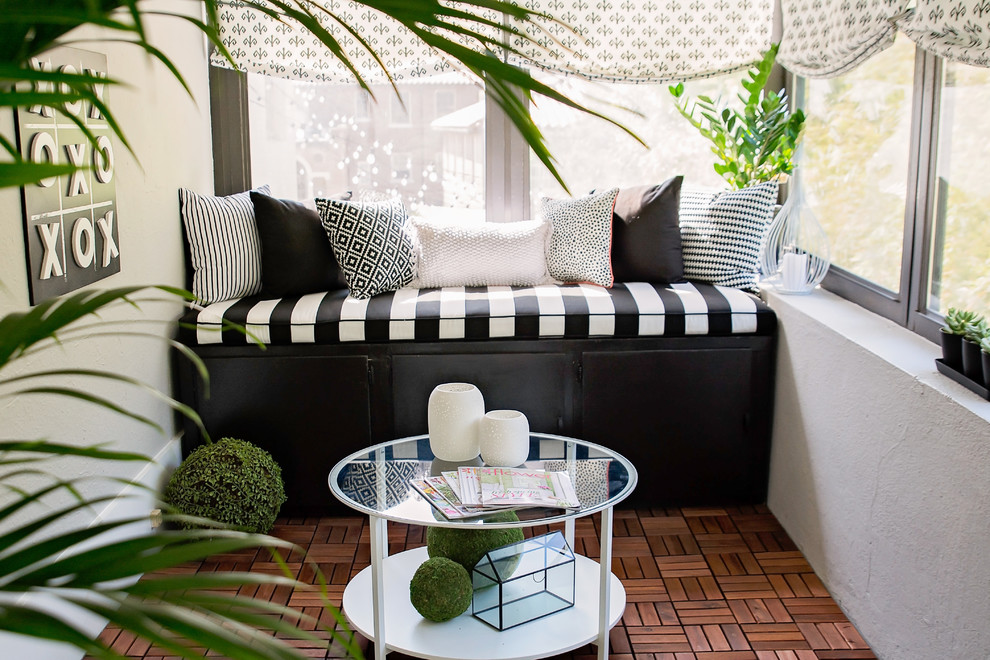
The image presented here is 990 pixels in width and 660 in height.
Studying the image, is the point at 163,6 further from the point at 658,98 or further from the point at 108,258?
the point at 658,98

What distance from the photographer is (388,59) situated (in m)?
3.64

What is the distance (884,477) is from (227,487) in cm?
178

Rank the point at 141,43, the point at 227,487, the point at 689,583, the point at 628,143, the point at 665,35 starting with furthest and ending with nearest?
1. the point at 628,143
2. the point at 665,35
3. the point at 227,487
4. the point at 689,583
5. the point at 141,43

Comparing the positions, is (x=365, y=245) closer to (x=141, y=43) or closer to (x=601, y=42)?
(x=601, y=42)

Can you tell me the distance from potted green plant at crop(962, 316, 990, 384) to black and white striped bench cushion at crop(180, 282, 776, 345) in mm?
1074

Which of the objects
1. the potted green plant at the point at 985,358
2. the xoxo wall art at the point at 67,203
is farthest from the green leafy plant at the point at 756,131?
the xoxo wall art at the point at 67,203

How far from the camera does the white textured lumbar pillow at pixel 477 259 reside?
11.1ft

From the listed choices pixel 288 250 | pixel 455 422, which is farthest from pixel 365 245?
pixel 455 422

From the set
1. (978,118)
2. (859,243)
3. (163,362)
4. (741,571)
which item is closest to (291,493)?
(163,362)

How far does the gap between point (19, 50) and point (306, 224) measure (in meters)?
2.66

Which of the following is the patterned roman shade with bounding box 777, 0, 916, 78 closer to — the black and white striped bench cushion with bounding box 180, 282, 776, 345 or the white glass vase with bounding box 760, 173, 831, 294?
the white glass vase with bounding box 760, 173, 831, 294

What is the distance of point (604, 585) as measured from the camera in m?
2.19

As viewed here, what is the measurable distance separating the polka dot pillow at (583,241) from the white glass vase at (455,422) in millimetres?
1133

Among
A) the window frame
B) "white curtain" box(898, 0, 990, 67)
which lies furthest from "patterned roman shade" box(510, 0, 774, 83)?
"white curtain" box(898, 0, 990, 67)
